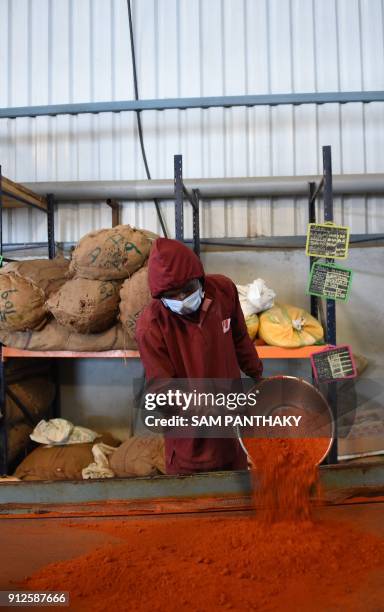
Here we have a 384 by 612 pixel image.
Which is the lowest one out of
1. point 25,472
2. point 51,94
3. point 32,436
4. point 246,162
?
point 25,472

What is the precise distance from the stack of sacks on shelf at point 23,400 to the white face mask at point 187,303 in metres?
1.58

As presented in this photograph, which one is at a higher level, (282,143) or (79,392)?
(282,143)

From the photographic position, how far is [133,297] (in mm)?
2348

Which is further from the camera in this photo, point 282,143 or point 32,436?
point 282,143

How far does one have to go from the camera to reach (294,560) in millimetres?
1065

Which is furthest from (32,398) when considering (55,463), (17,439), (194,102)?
(194,102)

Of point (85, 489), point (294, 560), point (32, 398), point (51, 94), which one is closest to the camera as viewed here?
point (294, 560)

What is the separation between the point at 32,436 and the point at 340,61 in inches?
135

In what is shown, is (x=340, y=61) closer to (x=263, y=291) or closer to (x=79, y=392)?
(x=263, y=291)

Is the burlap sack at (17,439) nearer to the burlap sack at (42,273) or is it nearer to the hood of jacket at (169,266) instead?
the burlap sack at (42,273)

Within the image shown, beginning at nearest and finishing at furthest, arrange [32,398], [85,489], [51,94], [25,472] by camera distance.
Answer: [85,489] → [25,472] → [32,398] → [51,94]

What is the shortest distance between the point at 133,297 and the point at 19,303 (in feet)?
2.15

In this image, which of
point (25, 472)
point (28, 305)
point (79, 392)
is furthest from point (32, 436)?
point (28, 305)

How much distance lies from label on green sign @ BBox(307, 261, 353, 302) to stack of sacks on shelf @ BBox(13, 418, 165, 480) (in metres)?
1.35
